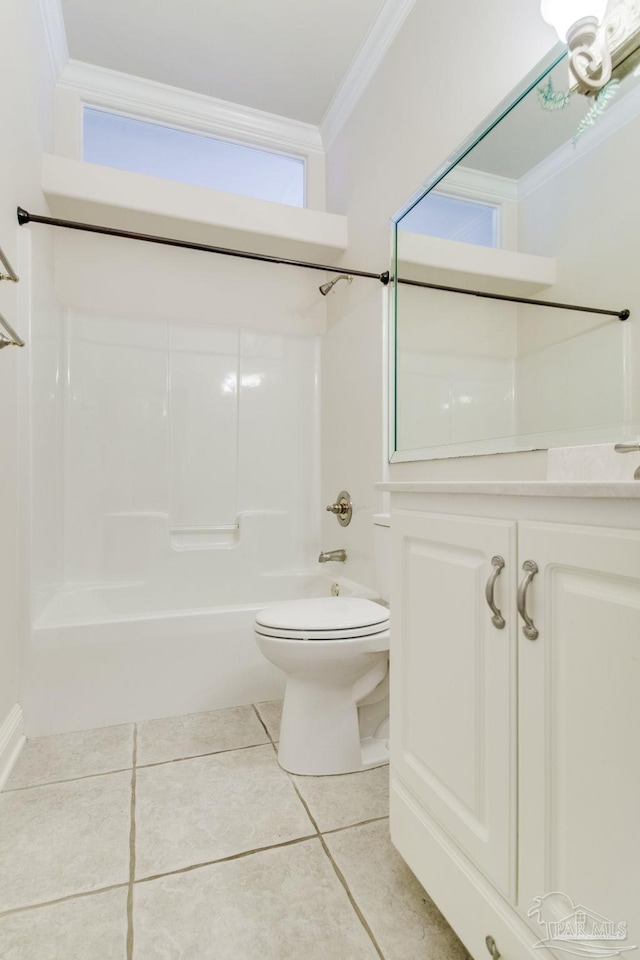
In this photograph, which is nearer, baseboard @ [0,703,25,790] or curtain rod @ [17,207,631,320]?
curtain rod @ [17,207,631,320]

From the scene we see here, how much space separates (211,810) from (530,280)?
1633 millimetres

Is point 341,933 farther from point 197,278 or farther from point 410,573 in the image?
point 197,278

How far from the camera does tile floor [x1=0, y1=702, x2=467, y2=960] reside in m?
0.89

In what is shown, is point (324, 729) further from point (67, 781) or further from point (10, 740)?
point (10, 740)

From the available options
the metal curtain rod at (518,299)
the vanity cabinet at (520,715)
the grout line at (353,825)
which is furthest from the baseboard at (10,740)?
the metal curtain rod at (518,299)

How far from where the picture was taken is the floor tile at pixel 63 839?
3.34 ft

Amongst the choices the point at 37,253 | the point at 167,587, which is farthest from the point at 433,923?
the point at 37,253

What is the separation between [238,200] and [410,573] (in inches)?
81.4

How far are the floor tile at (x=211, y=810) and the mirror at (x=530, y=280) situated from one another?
1.13m

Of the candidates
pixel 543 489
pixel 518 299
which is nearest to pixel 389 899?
pixel 543 489

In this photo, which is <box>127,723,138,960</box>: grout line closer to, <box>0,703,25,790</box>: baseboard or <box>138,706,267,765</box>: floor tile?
<box>138,706,267,765</box>: floor tile

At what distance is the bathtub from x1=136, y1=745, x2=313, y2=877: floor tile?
34cm

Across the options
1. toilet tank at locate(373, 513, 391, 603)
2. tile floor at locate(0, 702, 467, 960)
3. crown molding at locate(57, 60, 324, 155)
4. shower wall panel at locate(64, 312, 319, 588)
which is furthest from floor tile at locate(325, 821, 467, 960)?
crown molding at locate(57, 60, 324, 155)

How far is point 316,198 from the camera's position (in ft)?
8.86
